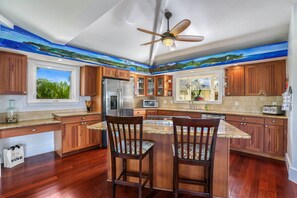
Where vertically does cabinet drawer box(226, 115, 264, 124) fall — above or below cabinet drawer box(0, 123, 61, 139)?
above

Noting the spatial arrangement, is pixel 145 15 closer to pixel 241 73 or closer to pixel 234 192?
pixel 241 73

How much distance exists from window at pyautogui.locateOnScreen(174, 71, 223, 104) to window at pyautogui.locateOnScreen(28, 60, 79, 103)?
11.5ft

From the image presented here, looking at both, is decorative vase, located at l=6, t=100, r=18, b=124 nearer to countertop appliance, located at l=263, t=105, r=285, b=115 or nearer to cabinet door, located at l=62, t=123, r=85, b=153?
cabinet door, located at l=62, t=123, r=85, b=153

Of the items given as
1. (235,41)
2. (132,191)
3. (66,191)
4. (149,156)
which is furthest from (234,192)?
(235,41)

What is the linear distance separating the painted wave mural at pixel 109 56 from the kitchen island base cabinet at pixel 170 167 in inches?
110

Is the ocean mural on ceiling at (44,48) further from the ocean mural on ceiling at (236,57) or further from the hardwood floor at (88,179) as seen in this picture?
the hardwood floor at (88,179)

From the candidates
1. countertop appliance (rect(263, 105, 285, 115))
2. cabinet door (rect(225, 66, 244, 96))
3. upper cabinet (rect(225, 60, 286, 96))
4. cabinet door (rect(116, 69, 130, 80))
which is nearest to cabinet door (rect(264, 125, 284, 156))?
countertop appliance (rect(263, 105, 285, 115))

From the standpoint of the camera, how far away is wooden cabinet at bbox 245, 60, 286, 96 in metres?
3.49

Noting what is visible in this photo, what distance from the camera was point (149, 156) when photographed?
2.15 m

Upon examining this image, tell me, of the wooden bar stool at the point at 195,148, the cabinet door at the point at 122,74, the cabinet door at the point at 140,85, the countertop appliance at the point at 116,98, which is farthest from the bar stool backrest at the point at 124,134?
the cabinet door at the point at 140,85

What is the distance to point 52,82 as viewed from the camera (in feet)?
12.8

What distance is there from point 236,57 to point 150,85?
10.3 feet

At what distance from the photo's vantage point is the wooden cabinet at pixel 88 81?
13.7 ft

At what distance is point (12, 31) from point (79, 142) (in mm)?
2627
